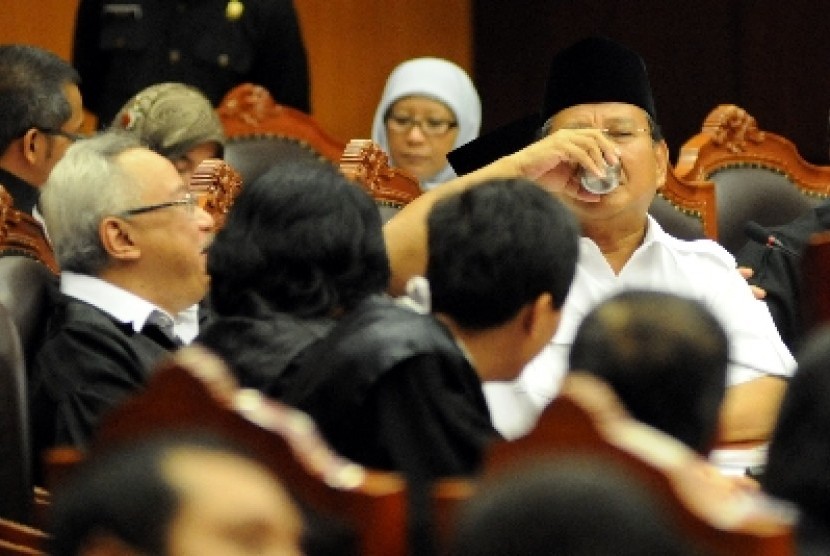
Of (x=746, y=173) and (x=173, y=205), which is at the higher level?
(x=173, y=205)

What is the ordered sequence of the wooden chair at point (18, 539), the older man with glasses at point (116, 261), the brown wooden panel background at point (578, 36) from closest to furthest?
the wooden chair at point (18, 539)
the older man with glasses at point (116, 261)
the brown wooden panel background at point (578, 36)

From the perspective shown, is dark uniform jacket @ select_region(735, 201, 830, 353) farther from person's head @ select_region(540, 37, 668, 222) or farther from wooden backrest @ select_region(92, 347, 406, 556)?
wooden backrest @ select_region(92, 347, 406, 556)

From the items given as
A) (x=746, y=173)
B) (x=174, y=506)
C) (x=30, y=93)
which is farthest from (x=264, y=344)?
(x=746, y=173)

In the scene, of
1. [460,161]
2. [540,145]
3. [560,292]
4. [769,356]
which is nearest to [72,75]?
[460,161]

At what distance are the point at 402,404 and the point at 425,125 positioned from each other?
3.51 metres

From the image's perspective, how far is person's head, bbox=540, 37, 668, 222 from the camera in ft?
12.0

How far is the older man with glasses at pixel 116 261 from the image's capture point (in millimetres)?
2873

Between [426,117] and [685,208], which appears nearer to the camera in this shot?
[685,208]

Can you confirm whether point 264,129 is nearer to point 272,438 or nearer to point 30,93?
point 30,93

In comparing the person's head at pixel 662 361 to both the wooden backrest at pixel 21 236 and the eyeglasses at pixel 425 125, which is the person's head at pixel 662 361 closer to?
the wooden backrest at pixel 21 236

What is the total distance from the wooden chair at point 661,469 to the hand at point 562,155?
154cm

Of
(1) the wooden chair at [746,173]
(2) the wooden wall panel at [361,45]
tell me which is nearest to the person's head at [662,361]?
(1) the wooden chair at [746,173]

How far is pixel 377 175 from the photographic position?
396cm

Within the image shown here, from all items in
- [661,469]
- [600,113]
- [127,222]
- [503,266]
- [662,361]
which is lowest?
[127,222]
